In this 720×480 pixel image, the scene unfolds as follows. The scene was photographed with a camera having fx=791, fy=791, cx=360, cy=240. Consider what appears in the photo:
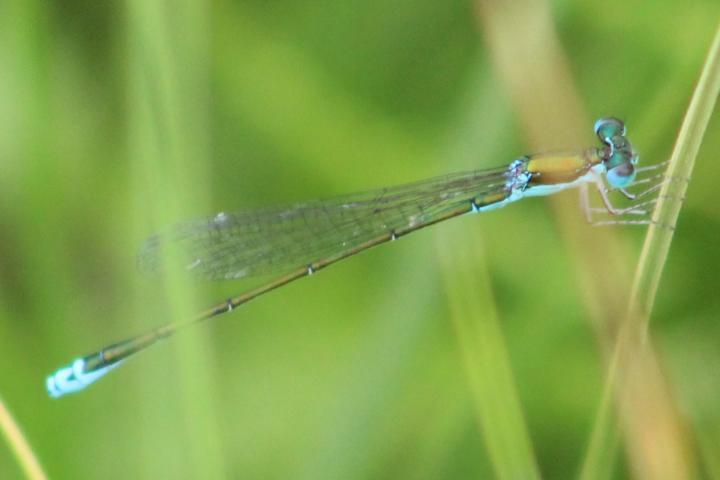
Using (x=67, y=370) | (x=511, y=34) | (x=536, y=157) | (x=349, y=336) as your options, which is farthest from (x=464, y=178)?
(x=67, y=370)

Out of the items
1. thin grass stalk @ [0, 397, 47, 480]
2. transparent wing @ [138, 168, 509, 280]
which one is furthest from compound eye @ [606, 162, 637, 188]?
thin grass stalk @ [0, 397, 47, 480]

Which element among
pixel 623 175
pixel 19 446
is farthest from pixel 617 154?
pixel 19 446

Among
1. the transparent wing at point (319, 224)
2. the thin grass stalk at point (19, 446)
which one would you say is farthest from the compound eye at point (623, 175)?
the thin grass stalk at point (19, 446)

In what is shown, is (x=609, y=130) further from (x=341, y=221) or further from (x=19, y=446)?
(x=19, y=446)

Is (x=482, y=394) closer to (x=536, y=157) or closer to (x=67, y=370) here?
(x=536, y=157)

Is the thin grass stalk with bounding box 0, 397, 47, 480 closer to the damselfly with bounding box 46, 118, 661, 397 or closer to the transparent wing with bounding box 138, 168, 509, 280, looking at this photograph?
the damselfly with bounding box 46, 118, 661, 397

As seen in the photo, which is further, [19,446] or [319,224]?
[319,224]
